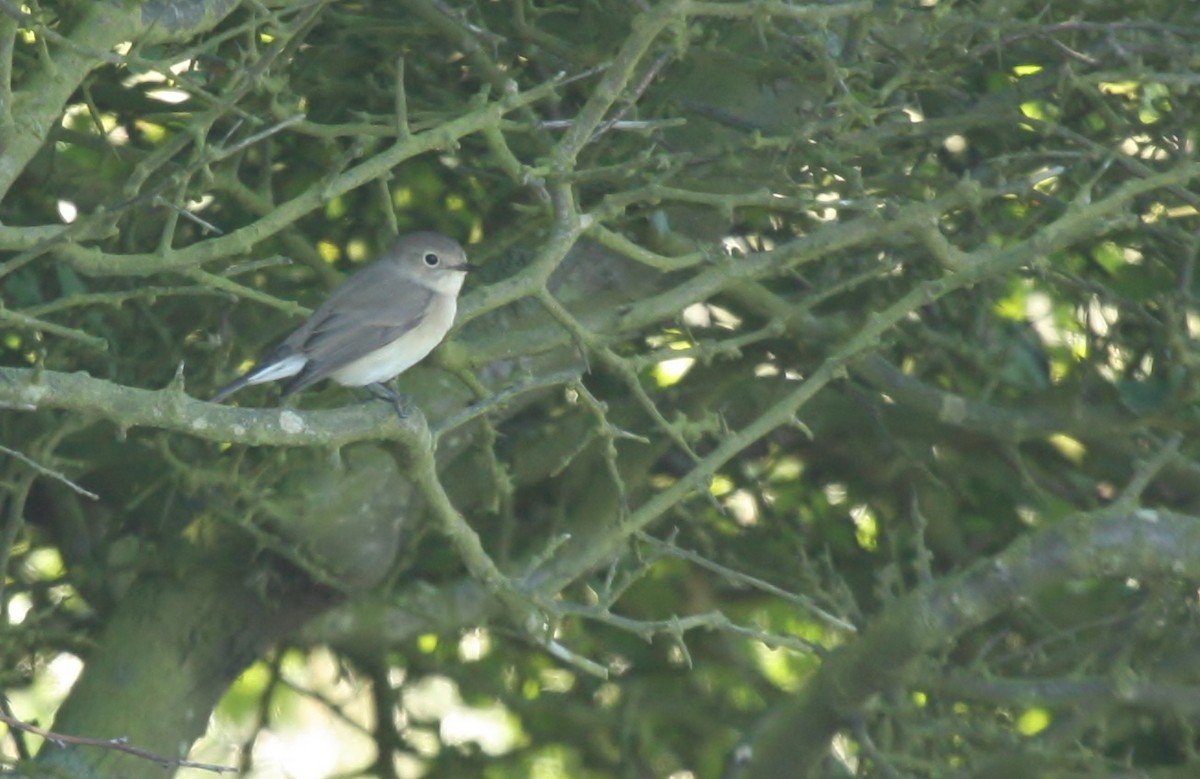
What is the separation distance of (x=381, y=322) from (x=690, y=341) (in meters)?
1.05

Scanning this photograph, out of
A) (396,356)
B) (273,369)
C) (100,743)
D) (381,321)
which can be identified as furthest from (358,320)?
(100,743)

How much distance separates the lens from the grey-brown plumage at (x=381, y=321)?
231 inches

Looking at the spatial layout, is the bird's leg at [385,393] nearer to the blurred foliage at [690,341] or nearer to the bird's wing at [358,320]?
the bird's wing at [358,320]

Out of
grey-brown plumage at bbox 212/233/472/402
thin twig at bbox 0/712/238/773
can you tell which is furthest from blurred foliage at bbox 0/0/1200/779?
thin twig at bbox 0/712/238/773

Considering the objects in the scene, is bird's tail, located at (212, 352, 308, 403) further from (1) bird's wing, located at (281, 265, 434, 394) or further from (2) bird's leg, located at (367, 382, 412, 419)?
(2) bird's leg, located at (367, 382, 412, 419)

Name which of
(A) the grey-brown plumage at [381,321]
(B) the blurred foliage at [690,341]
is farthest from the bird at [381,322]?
(B) the blurred foliage at [690,341]

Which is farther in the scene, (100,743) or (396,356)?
(396,356)

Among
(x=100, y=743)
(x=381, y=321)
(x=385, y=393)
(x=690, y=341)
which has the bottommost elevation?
(x=385, y=393)

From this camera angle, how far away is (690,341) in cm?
577

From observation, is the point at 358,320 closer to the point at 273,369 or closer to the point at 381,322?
the point at 381,322

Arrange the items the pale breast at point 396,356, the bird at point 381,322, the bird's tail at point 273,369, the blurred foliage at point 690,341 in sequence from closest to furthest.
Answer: the blurred foliage at point 690,341, the bird's tail at point 273,369, the bird at point 381,322, the pale breast at point 396,356

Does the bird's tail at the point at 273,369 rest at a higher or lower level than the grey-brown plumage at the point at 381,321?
higher

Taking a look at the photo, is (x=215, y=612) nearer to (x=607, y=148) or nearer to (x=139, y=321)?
(x=139, y=321)

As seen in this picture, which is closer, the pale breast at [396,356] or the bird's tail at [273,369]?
the bird's tail at [273,369]
